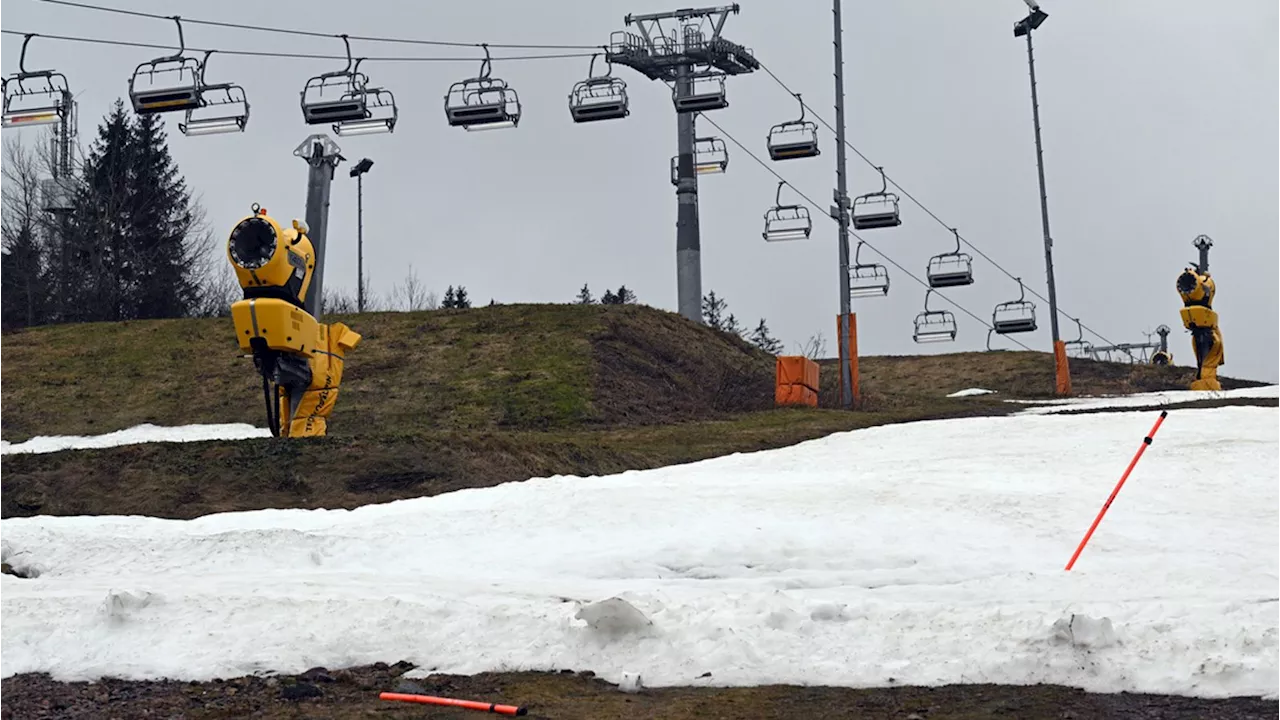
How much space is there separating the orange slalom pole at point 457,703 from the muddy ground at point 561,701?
41 mm

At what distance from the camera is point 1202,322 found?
108 feet

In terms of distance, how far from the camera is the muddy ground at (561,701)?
7.47 m

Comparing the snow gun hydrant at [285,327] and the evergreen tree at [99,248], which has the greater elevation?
the evergreen tree at [99,248]

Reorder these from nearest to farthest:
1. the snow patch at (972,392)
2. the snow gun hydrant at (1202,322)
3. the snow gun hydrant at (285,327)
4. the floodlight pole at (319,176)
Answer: the snow gun hydrant at (285,327)
the floodlight pole at (319,176)
the snow gun hydrant at (1202,322)
the snow patch at (972,392)

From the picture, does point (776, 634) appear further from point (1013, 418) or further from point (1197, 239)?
point (1197, 239)

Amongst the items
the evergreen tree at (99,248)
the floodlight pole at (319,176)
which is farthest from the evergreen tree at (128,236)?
the floodlight pole at (319,176)

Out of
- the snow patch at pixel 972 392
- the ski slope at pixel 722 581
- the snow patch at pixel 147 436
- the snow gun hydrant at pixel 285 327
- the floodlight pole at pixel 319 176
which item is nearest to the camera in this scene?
the ski slope at pixel 722 581

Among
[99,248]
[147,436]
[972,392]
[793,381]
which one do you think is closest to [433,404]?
[147,436]

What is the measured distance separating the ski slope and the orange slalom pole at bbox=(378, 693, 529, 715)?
756mm

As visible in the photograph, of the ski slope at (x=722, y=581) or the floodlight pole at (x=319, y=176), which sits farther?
the floodlight pole at (x=319, y=176)

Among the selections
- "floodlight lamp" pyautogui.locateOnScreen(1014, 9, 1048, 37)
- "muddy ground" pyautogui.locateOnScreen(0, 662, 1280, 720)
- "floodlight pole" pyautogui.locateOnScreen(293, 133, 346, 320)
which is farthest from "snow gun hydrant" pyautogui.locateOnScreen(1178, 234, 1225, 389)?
"muddy ground" pyautogui.locateOnScreen(0, 662, 1280, 720)

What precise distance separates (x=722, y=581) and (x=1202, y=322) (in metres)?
25.0

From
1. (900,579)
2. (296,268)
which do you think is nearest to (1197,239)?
(296,268)

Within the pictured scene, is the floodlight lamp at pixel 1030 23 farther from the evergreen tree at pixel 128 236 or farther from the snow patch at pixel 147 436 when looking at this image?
the evergreen tree at pixel 128 236
